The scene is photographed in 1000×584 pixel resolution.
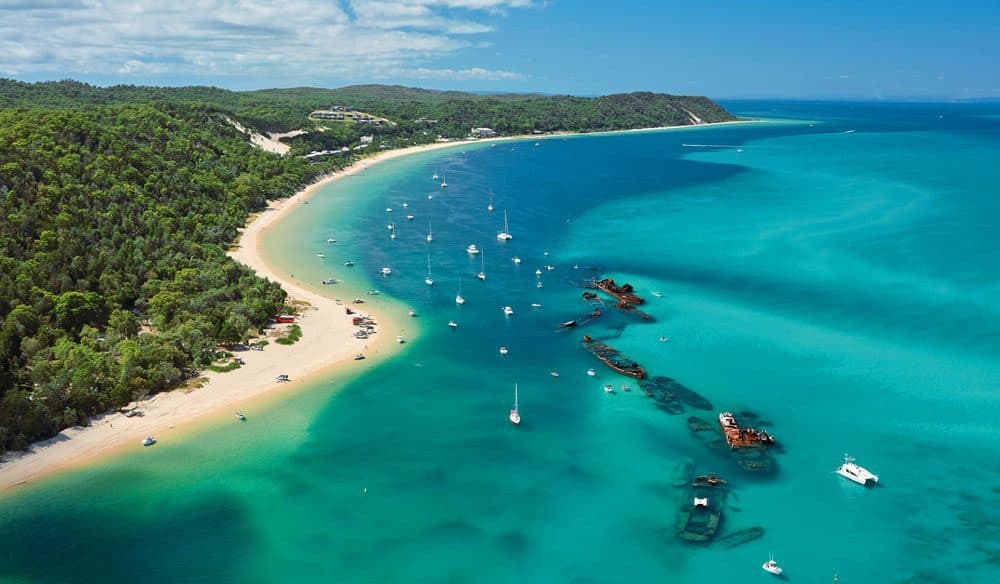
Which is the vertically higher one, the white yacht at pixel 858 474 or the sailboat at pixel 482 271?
the sailboat at pixel 482 271

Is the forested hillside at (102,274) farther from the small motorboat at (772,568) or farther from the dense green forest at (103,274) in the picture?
the small motorboat at (772,568)

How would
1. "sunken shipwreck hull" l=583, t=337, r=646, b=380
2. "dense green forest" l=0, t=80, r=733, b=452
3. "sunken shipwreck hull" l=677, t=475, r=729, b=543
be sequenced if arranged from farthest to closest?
"sunken shipwreck hull" l=583, t=337, r=646, b=380 < "dense green forest" l=0, t=80, r=733, b=452 < "sunken shipwreck hull" l=677, t=475, r=729, b=543

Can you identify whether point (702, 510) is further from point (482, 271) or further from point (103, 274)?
point (103, 274)

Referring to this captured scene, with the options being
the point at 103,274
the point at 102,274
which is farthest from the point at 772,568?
the point at 102,274

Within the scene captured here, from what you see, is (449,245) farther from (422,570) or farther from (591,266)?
(422,570)

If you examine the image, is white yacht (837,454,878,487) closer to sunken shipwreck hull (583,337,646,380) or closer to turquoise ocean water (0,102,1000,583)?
Answer: turquoise ocean water (0,102,1000,583)

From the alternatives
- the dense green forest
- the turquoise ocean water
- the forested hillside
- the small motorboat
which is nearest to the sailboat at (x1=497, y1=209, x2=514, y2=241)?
the turquoise ocean water

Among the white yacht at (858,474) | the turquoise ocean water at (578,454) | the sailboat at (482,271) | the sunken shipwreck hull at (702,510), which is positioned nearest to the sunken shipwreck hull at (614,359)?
the turquoise ocean water at (578,454)
